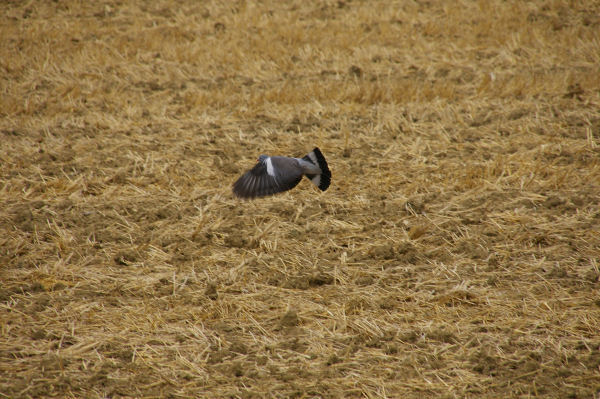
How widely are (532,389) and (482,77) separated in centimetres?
609

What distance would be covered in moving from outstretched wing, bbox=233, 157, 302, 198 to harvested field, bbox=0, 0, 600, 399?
0.41 metres

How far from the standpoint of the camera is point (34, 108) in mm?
8062

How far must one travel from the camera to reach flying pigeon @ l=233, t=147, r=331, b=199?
5043 mm

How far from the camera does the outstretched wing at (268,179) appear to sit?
5035 millimetres

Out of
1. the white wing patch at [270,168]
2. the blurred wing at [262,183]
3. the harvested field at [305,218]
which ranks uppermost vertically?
the white wing patch at [270,168]

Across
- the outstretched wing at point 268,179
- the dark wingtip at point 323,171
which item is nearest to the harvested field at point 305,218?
the dark wingtip at point 323,171

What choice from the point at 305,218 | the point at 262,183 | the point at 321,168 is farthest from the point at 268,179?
the point at 305,218

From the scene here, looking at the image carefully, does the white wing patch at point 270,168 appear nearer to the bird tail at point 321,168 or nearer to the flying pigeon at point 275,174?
the flying pigeon at point 275,174

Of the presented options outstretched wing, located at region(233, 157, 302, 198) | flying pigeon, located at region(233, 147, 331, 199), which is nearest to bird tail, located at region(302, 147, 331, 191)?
flying pigeon, located at region(233, 147, 331, 199)

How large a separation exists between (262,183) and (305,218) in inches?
25.8

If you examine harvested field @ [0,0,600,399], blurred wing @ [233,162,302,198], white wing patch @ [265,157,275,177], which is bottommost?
harvested field @ [0,0,600,399]

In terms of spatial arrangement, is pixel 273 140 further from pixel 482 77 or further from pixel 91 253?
pixel 482 77

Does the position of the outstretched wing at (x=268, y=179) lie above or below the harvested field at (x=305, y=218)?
above

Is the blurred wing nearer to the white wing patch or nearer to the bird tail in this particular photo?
the white wing patch
